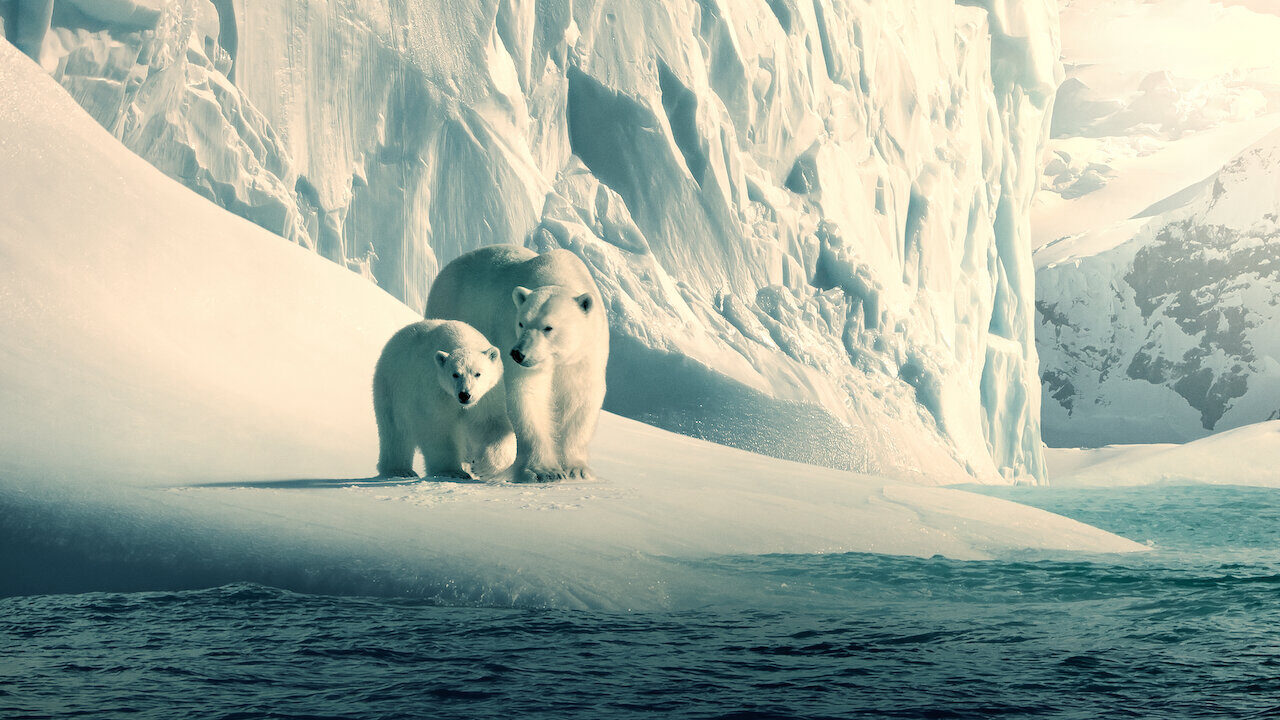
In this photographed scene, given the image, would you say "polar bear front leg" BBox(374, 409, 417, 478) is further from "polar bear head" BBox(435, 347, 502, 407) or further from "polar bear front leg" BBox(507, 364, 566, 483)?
"polar bear front leg" BBox(507, 364, 566, 483)

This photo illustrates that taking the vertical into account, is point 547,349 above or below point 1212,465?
below

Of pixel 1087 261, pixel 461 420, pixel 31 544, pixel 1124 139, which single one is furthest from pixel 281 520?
pixel 1124 139

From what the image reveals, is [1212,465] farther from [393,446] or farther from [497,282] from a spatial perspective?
[393,446]

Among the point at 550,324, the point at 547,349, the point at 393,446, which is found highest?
the point at 550,324

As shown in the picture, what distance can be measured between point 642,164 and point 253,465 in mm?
12274

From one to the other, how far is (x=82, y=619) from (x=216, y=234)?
5562mm

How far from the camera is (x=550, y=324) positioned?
6086 millimetres

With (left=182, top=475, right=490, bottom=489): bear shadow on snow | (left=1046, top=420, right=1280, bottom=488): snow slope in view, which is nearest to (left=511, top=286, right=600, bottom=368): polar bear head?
(left=182, top=475, right=490, bottom=489): bear shadow on snow

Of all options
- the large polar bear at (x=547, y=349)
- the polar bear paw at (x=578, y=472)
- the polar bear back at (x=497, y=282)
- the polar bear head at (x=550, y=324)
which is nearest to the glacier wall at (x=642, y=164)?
the polar bear back at (x=497, y=282)

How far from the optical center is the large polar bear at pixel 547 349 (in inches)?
241

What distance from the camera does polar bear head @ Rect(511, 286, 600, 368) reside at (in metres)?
5.98

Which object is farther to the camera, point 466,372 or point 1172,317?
point 1172,317

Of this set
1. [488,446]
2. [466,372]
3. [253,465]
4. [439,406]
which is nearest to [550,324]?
[466,372]

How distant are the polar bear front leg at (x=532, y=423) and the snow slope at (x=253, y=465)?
21cm
